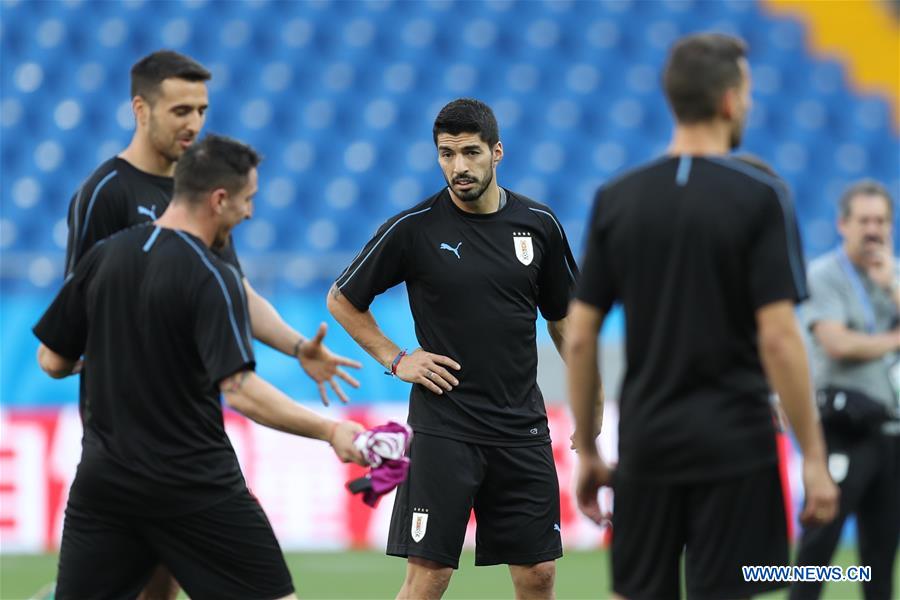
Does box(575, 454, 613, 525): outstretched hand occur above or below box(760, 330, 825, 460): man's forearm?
below

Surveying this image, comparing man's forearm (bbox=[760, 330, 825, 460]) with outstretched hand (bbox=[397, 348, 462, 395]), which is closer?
man's forearm (bbox=[760, 330, 825, 460])

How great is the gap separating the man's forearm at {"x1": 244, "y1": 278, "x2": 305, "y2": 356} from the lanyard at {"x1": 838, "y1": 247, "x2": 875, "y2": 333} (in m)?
2.99

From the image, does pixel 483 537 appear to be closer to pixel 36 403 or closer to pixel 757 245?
pixel 757 245

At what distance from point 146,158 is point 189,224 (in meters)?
1.23

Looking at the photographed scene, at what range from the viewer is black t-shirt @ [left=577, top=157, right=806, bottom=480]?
3.64 metres

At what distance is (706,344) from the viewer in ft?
12.1

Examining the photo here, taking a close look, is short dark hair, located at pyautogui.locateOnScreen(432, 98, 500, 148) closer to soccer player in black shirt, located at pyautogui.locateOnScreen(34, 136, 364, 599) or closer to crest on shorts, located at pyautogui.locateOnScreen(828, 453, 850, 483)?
soccer player in black shirt, located at pyautogui.locateOnScreen(34, 136, 364, 599)

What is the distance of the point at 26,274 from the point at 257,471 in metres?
2.71

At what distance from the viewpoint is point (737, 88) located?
3.74 meters

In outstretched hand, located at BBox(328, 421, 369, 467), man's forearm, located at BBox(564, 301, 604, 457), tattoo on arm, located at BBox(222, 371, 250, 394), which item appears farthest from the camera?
tattoo on arm, located at BBox(222, 371, 250, 394)

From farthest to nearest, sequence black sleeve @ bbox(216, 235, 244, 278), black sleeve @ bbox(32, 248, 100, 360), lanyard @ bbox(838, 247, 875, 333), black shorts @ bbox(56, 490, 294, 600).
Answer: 1. lanyard @ bbox(838, 247, 875, 333)
2. black sleeve @ bbox(216, 235, 244, 278)
3. black sleeve @ bbox(32, 248, 100, 360)
4. black shorts @ bbox(56, 490, 294, 600)

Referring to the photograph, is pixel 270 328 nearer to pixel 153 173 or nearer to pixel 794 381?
pixel 153 173

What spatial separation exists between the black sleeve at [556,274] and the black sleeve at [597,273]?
5.74ft

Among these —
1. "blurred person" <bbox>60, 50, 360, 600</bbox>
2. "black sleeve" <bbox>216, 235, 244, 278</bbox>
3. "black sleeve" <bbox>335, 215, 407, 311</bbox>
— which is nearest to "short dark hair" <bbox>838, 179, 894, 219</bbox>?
"black sleeve" <bbox>335, 215, 407, 311</bbox>
